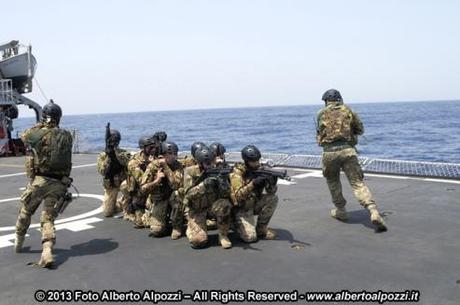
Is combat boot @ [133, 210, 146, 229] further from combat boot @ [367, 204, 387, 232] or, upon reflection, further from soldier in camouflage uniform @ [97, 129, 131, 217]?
combat boot @ [367, 204, 387, 232]

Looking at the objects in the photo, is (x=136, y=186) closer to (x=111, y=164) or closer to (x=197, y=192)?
(x=111, y=164)

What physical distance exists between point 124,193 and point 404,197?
5560 millimetres

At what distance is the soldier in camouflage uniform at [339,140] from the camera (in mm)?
7828

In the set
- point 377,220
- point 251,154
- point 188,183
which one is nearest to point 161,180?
point 188,183

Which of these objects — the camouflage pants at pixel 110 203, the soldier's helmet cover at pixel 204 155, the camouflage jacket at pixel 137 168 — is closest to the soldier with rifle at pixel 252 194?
the soldier's helmet cover at pixel 204 155

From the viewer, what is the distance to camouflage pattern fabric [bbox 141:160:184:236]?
7.44m

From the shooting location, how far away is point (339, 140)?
791 cm

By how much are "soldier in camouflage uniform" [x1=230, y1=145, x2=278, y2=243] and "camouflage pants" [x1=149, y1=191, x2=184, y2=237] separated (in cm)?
89

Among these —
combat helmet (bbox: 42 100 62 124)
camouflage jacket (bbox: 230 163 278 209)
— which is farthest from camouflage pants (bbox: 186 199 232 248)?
combat helmet (bbox: 42 100 62 124)

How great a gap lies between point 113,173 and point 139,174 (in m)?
1.18

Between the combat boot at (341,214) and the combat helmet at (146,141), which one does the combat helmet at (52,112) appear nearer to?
the combat helmet at (146,141)

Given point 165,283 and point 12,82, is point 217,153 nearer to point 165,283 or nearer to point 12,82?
point 165,283

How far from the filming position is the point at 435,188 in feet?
35.3

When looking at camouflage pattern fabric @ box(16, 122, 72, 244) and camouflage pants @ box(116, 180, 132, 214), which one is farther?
camouflage pants @ box(116, 180, 132, 214)
